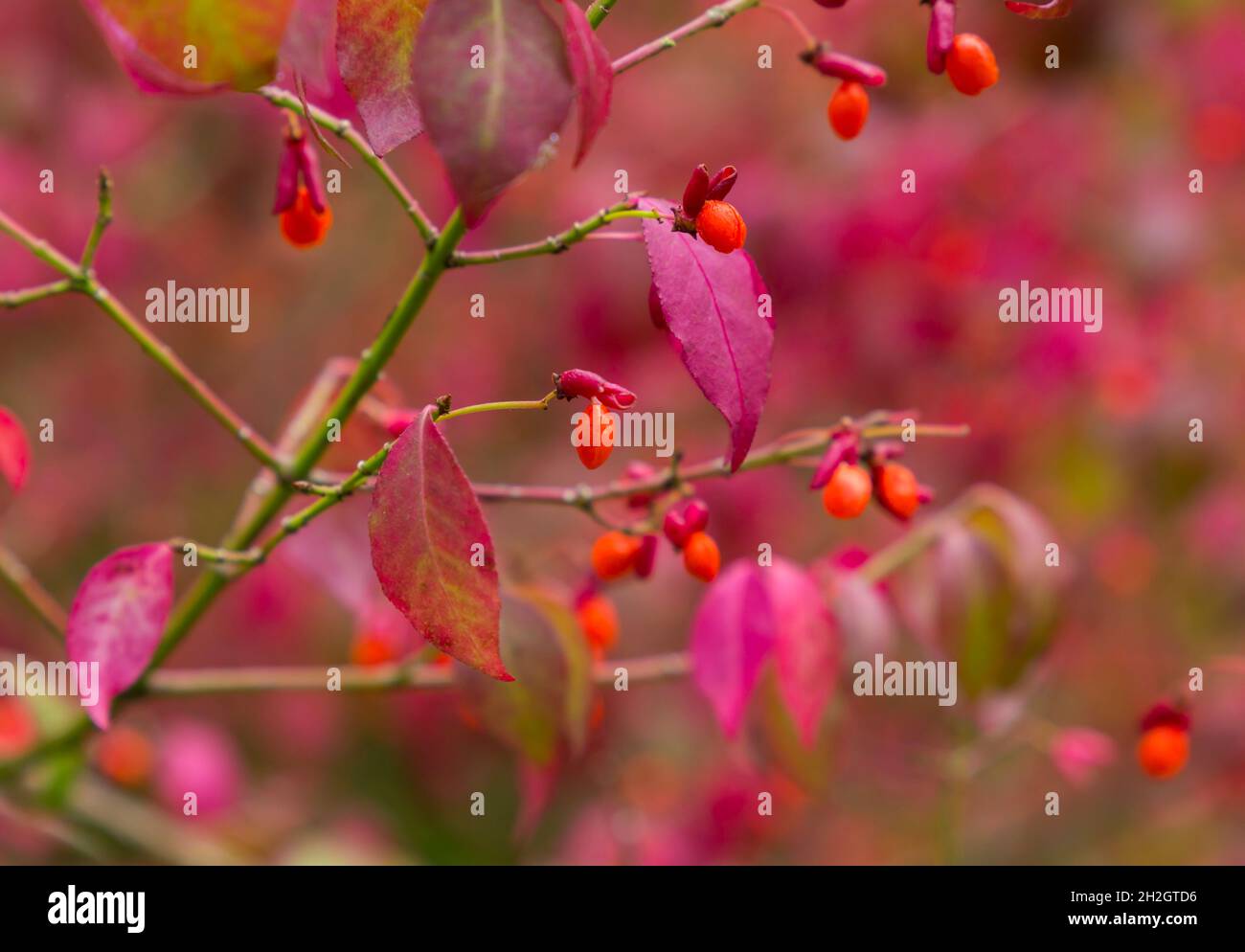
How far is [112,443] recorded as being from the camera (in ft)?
9.82

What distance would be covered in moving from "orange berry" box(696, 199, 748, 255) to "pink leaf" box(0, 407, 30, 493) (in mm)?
600

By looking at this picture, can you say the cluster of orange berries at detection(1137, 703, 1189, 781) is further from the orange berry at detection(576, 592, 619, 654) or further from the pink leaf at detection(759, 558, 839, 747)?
the orange berry at detection(576, 592, 619, 654)

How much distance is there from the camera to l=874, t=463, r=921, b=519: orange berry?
0.95 meters

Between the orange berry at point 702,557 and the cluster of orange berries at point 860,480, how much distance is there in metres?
0.09

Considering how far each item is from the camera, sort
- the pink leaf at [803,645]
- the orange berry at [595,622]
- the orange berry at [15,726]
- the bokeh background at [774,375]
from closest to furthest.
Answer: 1. the pink leaf at [803,645]
2. the orange berry at [595,622]
3. the orange berry at [15,726]
4. the bokeh background at [774,375]

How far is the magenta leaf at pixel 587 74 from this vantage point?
0.65 metres

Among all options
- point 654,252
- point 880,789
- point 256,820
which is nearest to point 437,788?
point 256,820

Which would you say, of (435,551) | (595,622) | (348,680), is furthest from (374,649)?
(435,551)

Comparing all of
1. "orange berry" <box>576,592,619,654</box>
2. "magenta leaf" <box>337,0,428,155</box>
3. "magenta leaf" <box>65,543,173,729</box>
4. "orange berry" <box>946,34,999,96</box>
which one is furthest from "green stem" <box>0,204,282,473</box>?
Result: "orange berry" <box>946,34,999,96</box>

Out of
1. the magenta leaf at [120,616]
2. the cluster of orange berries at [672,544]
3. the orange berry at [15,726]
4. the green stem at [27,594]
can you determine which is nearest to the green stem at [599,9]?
the cluster of orange berries at [672,544]

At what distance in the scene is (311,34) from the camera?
33.5 inches

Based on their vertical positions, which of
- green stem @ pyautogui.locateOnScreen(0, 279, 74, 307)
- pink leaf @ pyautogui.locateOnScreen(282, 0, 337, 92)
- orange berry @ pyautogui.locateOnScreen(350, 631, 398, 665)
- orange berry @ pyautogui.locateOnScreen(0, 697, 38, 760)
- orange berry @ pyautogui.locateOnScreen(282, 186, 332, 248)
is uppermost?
pink leaf @ pyautogui.locateOnScreen(282, 0, 337, 92)

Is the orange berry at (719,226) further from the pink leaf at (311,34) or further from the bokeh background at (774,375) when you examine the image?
the bokeh background at (774,375)

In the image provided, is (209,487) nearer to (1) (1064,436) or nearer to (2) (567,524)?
(2) (567,524)
